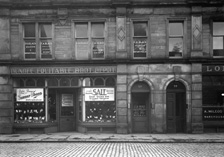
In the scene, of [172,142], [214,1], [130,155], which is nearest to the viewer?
[130,155]

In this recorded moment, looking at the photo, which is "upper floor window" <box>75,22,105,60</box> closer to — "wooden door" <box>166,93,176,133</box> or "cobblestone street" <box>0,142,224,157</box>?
"wooden door" <box>166,93,176,133</box>

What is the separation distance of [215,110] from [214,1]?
7194 mm

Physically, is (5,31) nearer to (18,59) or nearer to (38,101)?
(18,59)

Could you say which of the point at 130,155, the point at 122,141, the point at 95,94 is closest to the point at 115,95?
the point at 95,94

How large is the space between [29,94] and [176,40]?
10.6 meters

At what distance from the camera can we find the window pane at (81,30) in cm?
1647

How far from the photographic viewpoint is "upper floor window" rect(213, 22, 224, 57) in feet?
53.4

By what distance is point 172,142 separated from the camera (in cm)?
1323

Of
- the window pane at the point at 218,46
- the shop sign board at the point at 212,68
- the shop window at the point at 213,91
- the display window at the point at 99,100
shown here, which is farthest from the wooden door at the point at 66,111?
the window pane at the point at 218,46

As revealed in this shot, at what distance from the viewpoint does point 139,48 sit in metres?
16.3

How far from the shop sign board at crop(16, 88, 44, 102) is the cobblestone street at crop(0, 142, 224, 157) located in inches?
160

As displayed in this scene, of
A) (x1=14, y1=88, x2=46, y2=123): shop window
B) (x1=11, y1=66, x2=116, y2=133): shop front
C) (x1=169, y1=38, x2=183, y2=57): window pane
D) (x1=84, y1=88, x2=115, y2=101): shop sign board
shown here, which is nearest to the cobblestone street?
(x1=11, y1=66, x2=116, y2=133): shop front

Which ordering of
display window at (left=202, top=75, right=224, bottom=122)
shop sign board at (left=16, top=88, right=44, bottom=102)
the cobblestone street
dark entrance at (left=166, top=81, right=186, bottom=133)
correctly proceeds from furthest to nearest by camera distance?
shop sign board at (left=16, top=88, right=44, bottom=102) < dark entrance at (left=166, top=81, right=186, bottom=133) < display window at (left=202, top=75, right=224, bottom=122) < the cobblestone street

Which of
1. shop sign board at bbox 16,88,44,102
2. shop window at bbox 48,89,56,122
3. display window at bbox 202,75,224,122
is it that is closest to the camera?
display window at bbox 202,75,224,122
